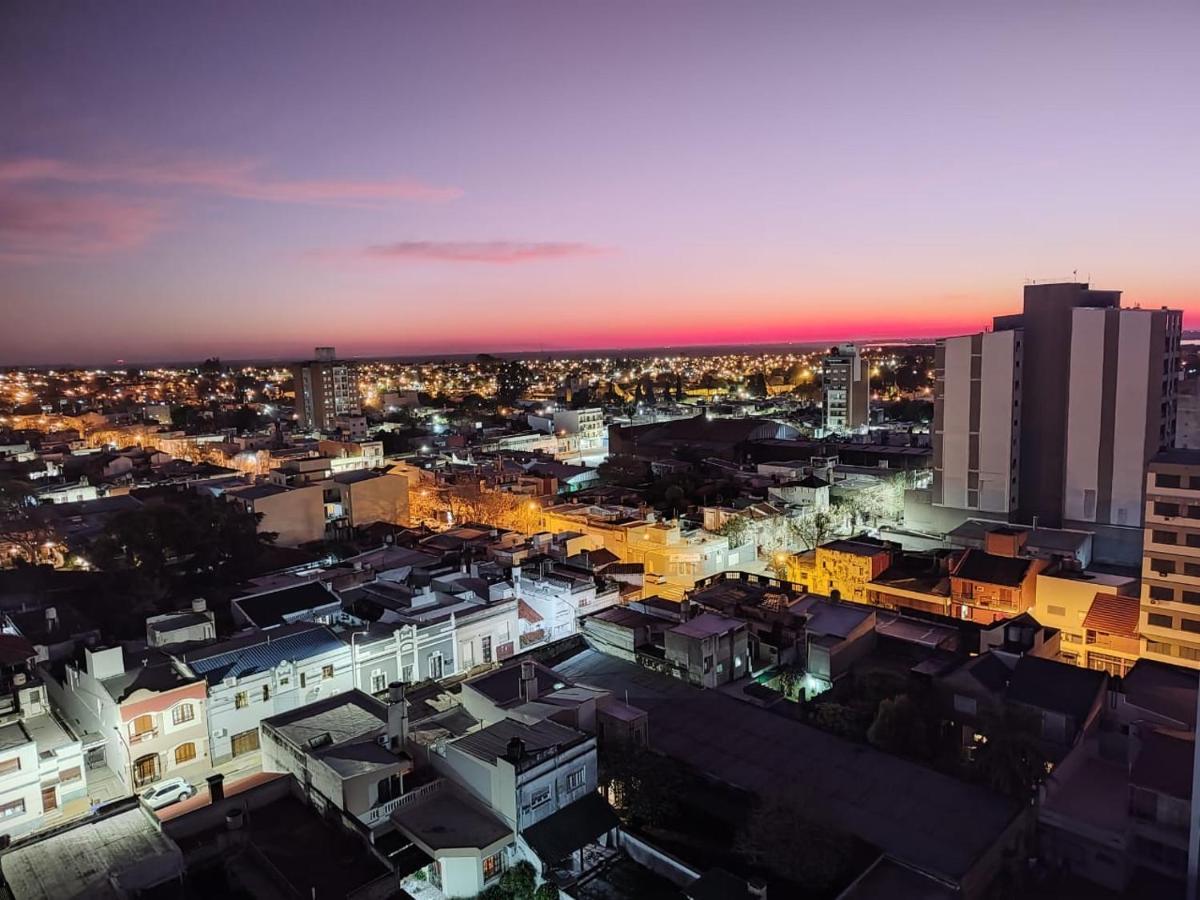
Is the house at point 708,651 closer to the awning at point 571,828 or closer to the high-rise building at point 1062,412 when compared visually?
the awning at point 571,828

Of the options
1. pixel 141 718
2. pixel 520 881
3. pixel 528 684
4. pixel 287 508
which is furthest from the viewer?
pixel 287 508

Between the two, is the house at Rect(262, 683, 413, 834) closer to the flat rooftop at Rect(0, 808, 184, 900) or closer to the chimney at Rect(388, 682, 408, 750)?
the chimney at Rect(388, 682, 408, 750)

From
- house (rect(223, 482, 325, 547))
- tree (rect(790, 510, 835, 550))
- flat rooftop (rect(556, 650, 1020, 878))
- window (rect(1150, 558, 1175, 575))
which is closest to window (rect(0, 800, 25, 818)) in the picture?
flat rooftop (rect(556, 650, 1020, 878))

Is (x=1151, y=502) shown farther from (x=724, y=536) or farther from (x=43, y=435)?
(x=43, y=435)

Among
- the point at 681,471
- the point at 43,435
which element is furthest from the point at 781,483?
the point at 43,435

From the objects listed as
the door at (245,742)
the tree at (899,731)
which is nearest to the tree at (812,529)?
the tree at (899,731)

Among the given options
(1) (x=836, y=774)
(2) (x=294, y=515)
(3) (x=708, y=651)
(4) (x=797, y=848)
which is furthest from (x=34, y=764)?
(2) (x=294, y=515)

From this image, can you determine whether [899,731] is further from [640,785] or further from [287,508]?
[287,508]
